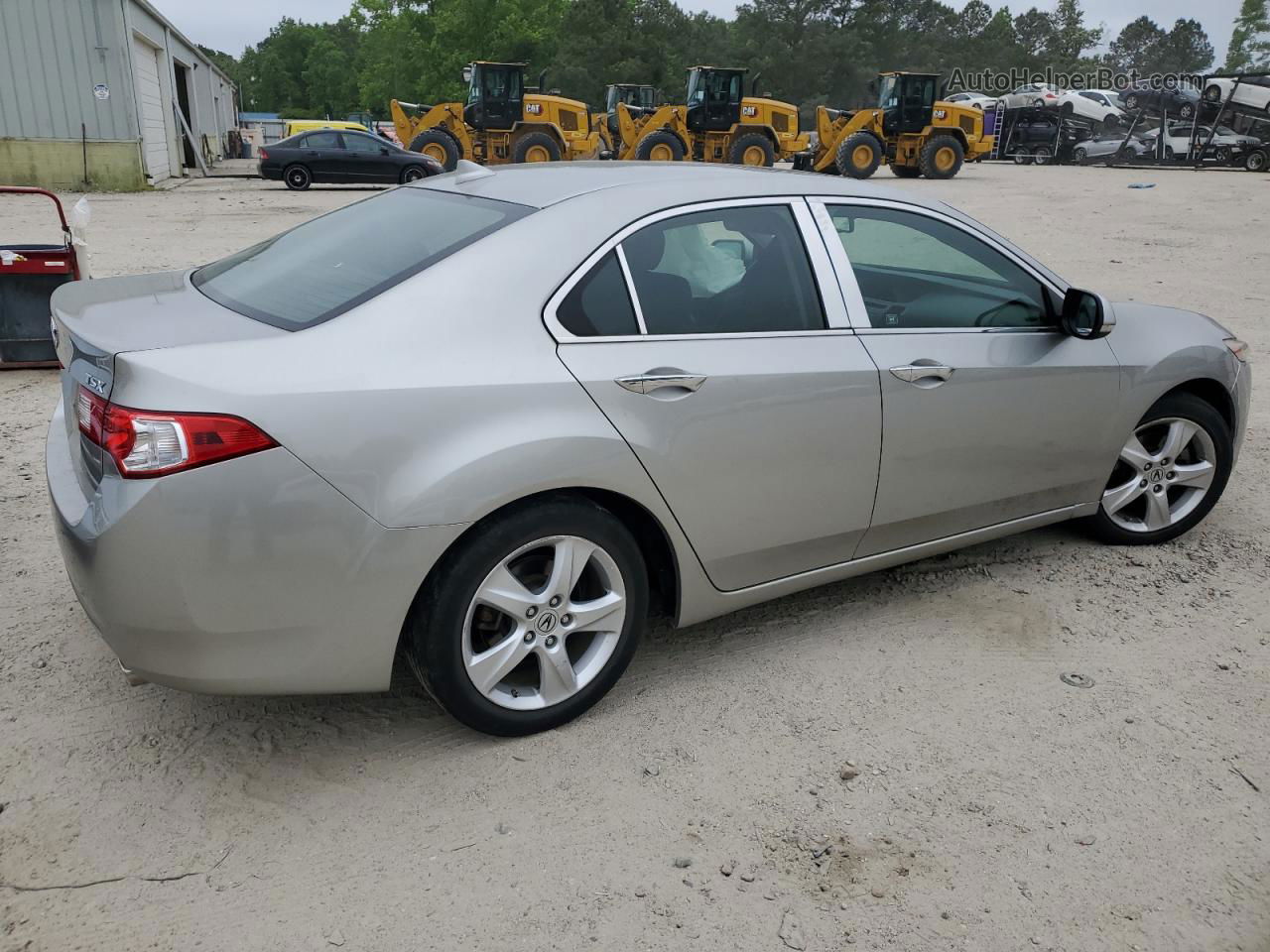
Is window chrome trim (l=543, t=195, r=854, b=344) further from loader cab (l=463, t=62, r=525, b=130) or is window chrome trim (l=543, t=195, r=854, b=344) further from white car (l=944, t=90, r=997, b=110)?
white car (l=944, t=90, r=997, b=110)

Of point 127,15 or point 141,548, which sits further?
point 127,15

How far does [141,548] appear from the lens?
2.34 m

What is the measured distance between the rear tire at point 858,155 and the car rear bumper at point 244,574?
79.1ft

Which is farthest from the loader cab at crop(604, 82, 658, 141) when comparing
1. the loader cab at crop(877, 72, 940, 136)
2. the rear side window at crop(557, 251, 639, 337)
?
the rear side window at crop(557, 251, 639, 337)

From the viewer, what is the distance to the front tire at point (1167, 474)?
165 inches

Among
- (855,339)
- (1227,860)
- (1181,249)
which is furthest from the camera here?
(1181,249)

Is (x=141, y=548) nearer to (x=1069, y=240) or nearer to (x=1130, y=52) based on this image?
(x=1069, y=240)

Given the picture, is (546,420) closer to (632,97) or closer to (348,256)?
(348,256)

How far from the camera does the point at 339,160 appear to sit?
22578mm

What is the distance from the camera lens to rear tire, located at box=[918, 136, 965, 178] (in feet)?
85.5

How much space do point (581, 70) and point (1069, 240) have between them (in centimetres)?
5094

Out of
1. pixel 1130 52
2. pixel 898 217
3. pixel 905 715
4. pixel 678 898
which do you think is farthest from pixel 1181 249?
pixel 1130 52

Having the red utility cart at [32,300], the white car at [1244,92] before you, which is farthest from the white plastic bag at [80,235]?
the white car at [1244,92]

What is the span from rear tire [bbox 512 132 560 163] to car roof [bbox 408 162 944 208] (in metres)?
22.3
